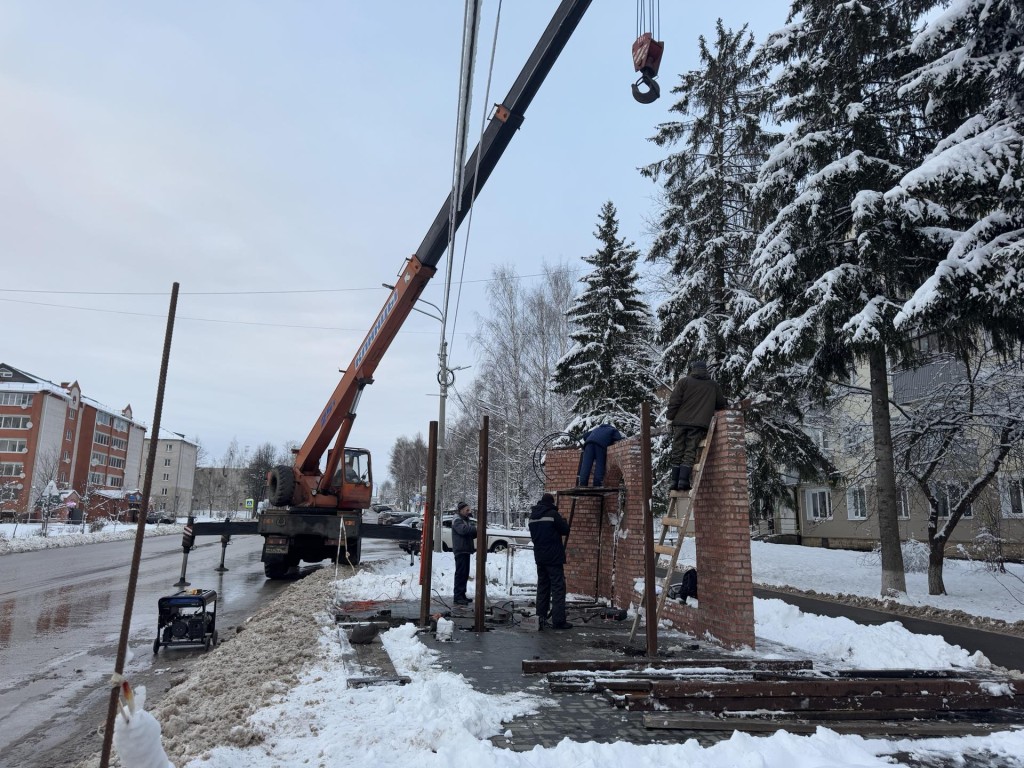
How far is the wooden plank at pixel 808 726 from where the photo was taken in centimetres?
477

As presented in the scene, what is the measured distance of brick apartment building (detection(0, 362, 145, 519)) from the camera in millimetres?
54969

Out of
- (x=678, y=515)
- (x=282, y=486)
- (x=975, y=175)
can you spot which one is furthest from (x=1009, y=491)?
(x=282, y=486)

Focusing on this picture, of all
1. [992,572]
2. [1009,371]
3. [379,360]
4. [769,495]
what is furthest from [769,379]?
[379,360]

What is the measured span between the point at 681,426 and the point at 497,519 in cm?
4227

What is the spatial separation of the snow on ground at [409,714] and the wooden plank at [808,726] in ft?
0.55

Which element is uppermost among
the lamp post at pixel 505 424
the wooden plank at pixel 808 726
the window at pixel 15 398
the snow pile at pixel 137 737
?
the window at pixel 15 398

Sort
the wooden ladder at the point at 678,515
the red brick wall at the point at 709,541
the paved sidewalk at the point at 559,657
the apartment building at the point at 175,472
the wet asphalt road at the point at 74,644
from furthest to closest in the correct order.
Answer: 1. the apartment building at the point at 175,472
2. the wooden ladder at the point at 678,515
3. the red brick wall at the point at 709,541
4. the wet asphalt road at the point at 74,644
5. the paved sidewalk at the point at 559,657

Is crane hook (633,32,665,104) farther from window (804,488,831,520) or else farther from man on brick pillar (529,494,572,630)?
window (804,488,831,520)

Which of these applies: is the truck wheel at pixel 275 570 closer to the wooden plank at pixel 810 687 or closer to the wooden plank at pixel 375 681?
the wooden plank at pixel 375 681

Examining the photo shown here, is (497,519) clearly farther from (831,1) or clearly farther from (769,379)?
(831,1)

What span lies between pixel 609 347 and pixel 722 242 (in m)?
5.42

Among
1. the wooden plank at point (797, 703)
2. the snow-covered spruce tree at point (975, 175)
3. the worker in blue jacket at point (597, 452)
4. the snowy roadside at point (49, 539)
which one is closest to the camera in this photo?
the wooden plank at point (797, 703)

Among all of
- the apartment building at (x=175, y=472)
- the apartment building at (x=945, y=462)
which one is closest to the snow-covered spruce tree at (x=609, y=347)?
the apartment building at (x=945, y=462)

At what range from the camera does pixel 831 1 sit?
554 inches
